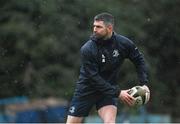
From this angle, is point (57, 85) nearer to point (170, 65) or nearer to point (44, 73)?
point (44, 73)

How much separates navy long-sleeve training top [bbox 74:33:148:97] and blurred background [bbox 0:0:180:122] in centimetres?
920

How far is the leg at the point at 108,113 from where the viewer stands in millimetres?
9430

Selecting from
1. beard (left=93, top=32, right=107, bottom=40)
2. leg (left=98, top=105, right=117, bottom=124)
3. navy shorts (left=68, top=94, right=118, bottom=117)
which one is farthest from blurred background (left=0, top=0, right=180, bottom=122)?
beard (left=93, top=32, right=107, bottom=40)

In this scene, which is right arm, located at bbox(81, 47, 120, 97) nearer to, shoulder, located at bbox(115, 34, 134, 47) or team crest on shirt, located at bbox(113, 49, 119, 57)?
team crest on shirt, located at bbox(113, 49, 119, 57)

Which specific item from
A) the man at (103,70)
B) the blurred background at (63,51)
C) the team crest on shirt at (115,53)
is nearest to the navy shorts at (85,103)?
the man at (103,70)

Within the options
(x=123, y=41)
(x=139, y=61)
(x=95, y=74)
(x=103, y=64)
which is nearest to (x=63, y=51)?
(x=139, y=61)

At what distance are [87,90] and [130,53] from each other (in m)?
0.74

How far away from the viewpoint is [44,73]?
21.4m

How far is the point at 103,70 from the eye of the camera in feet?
31.1

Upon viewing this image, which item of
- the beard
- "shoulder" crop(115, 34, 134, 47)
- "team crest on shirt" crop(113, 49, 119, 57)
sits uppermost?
the beard

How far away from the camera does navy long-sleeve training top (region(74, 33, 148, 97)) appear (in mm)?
9344

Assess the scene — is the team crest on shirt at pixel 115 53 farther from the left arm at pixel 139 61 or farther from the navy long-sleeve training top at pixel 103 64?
the left arm at pixel 139 61

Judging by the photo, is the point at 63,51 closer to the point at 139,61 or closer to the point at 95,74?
the point at 139,61

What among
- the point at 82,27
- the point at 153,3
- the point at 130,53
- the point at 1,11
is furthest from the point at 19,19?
the point at 130,53
